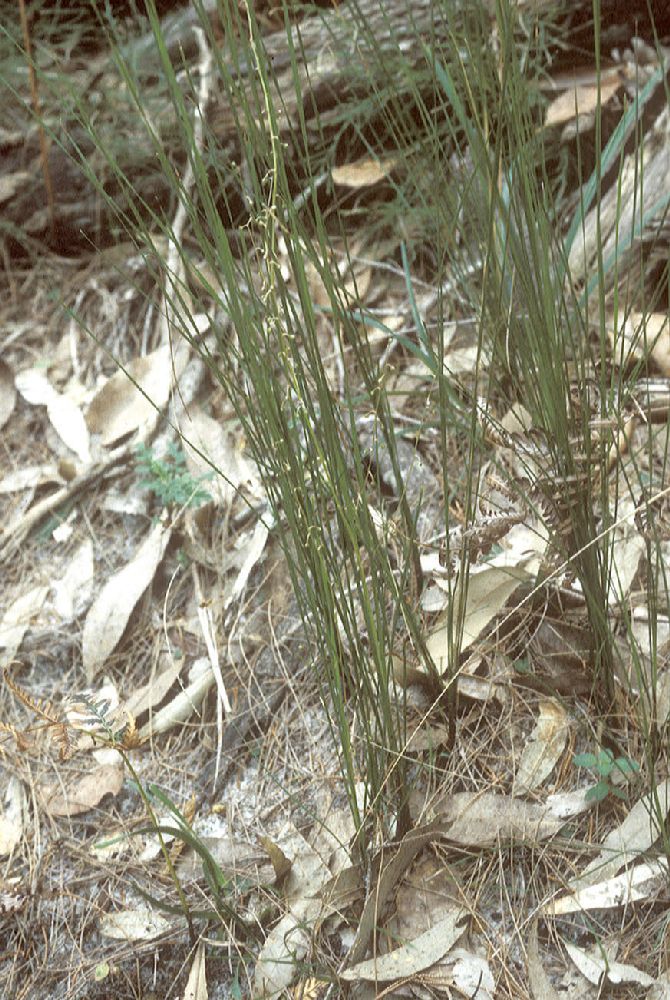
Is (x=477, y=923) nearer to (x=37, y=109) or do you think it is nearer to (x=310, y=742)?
(x=310, y=742)

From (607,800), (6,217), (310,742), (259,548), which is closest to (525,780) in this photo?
(607,800)

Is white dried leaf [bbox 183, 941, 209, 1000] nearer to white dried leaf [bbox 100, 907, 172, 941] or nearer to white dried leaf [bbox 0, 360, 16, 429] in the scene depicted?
white dried leaf [bbox 100, 907, 172, 941]

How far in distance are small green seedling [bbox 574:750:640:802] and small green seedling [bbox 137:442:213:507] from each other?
0.75m

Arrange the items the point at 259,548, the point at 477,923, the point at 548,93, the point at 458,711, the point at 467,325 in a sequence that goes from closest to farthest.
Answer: the point at 477,923 → the point at 458,711 → the point at 259,548 → the point at 467,325 → the point at 548,93

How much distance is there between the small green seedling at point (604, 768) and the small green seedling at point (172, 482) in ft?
2.45

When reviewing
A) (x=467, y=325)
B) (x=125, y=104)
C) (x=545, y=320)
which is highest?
(x=125, y=104)

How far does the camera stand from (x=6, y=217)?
2.10 meters

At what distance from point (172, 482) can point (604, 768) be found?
33.4 inches

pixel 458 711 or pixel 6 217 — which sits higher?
pixel 6 217

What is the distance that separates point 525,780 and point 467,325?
86cm

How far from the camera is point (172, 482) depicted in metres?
1.66

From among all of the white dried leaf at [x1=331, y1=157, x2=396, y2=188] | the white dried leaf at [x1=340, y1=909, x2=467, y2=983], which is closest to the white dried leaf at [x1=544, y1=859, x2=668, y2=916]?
the white dried leaf at [x1=340, y1=909, x2=467, y2=983]

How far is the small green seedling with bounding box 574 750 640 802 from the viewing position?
116cm

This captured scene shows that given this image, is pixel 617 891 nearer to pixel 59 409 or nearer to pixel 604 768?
pixel 604 768
